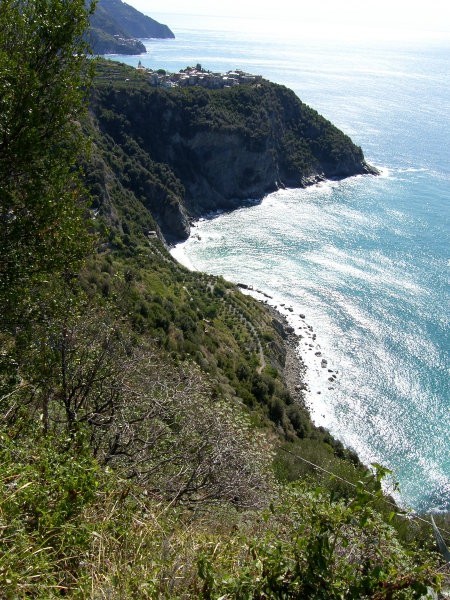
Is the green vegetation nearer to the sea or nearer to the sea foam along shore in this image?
the sea

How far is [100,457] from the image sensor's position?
8.62m

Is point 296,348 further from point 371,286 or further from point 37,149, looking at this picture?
point 37,149

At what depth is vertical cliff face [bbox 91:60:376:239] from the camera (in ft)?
256

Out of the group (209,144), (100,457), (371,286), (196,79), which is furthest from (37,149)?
(196,79)

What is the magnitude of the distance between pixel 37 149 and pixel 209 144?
281 ft

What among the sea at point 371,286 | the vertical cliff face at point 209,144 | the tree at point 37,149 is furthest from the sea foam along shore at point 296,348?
the tree at point 37,149

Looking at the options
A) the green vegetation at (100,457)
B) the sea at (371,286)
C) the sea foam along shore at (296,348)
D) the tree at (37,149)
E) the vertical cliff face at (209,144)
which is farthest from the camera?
the vertical cliff face at (209,144)

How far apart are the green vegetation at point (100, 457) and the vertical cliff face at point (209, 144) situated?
63.2 meters

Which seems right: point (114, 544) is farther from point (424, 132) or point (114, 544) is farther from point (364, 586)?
point (424, 132)

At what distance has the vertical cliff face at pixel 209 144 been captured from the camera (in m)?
78.0

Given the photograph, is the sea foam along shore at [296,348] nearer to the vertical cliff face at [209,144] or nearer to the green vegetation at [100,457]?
the vertical cliff face at [209,144]

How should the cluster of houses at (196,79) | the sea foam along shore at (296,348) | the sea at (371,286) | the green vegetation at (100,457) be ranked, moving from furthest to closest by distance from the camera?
1. the cluster of houses at (196,79)
2. the sea foam along shore at (296,348)
3. the sea at (371,286)
4. the green vegetation at (100,457)

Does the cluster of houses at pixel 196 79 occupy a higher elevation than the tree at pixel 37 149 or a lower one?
higher

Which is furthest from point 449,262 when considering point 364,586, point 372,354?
point 364,586
